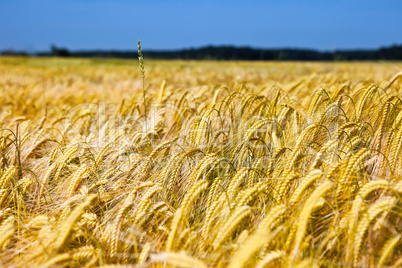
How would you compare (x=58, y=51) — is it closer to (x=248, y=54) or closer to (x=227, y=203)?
(x=248, y=54)

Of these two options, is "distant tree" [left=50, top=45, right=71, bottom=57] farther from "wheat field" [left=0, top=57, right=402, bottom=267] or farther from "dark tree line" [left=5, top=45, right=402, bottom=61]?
"wheat field" [left=0, top=57, right=402, bottom=267]

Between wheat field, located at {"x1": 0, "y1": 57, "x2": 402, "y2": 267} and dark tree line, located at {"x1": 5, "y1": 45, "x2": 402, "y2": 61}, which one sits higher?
dark tree line, located at {"x1": 5, "y1": 45, "x2": 402, "y2": 61}

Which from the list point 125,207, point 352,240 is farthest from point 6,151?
point 352,240

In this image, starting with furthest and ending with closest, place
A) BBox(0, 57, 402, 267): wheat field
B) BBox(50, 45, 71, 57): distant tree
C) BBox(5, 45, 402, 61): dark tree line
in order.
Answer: BBox(50, 45, 71, 57): distant tree < BBox(5, 45, 402, 61): dark tree line < BBox(0, 57, 402, 267): wheat field

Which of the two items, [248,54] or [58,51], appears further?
[58,51]

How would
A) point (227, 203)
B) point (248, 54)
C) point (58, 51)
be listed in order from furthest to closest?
point (58, 51) < point (248, 54) < point (227, 203)

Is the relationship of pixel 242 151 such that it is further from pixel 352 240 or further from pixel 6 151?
pixel 6 151

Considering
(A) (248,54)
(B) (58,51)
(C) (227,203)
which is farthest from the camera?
(B) (58,51)

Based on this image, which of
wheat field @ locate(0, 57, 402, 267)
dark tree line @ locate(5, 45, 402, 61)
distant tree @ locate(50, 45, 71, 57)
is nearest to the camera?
wheat field @ locate(0, 57, 402, 267)

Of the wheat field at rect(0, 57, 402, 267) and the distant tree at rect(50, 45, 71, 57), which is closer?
the wheat field at rect(0, 57, 402, 267)

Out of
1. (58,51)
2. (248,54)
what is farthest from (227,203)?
(58,51)

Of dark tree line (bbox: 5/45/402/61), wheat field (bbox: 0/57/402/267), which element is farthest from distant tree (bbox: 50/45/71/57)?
wheat field (bbox: 0/57/402/267)

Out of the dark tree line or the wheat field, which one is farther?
the dark tree line

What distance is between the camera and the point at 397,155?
1599 mm
